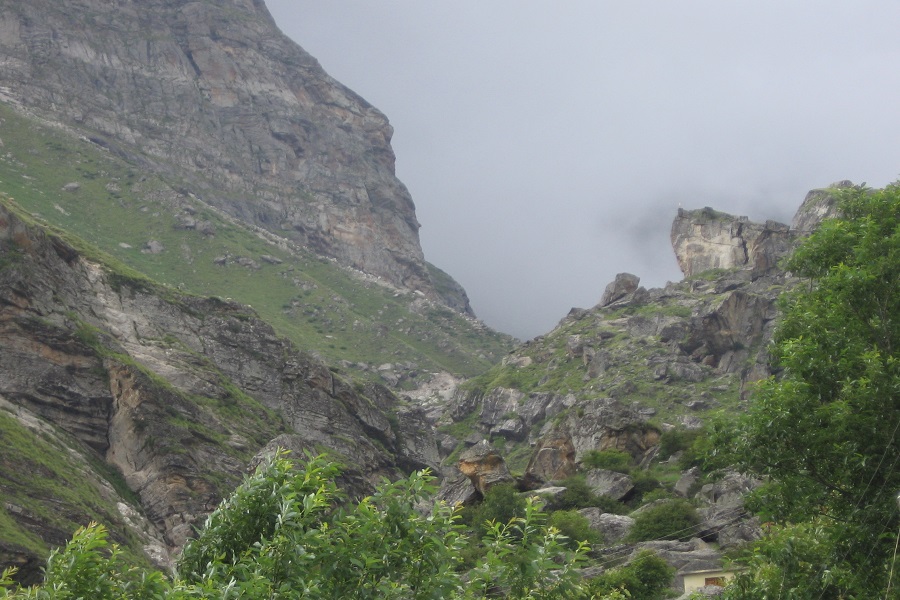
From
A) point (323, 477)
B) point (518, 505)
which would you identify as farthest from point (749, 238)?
point (323, 477)

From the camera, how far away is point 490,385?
135875mm

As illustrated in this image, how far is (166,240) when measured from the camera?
17888 cm

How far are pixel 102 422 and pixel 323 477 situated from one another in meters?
58.4

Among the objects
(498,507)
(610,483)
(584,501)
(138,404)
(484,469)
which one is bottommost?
(498,507)

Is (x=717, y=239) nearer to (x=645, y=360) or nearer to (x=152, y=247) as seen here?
(x=645, y=360)

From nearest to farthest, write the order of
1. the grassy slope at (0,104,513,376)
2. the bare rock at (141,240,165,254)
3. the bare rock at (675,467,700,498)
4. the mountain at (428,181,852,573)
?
the mountain at (428,181,852,573)
the bare rock at (675,467,700,498)
the grassy slope at (0,104,513,376)
the bare rock at (141,240,165,254)

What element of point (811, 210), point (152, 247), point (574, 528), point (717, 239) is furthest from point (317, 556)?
point (152, 247)

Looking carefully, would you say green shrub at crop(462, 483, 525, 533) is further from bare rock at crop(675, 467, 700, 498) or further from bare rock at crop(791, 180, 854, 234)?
bare rock at crop(791, 180, 854, 234)

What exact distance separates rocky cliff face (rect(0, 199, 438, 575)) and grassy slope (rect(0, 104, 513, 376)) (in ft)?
233

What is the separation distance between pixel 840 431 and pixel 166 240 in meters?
173

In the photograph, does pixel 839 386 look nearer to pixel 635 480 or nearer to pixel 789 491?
pixel 789 491

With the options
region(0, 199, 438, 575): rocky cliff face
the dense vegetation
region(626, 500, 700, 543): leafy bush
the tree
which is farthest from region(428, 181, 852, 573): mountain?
region(0, 199, 438, 575): rocky cliff face

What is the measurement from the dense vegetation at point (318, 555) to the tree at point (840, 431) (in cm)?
649

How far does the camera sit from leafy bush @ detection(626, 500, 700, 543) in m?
43.8
